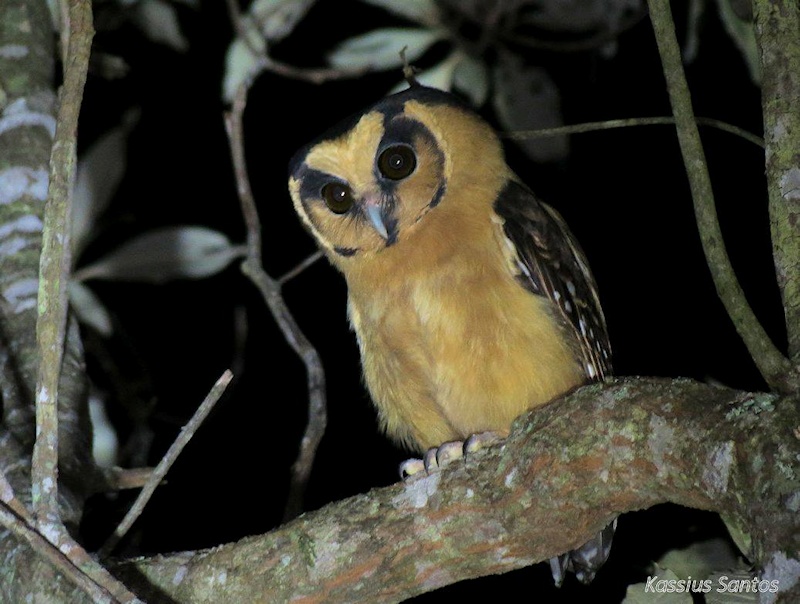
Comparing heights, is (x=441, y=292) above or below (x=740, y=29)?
below

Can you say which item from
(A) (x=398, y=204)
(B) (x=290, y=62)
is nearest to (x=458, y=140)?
(A) (x=398, y=204)

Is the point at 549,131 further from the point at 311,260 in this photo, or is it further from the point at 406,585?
the point at 406,585

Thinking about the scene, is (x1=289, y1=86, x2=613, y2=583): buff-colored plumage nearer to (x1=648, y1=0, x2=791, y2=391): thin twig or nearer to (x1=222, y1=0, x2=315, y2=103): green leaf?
(x1=222, y1=0, x2=315, y2=103): green leaf

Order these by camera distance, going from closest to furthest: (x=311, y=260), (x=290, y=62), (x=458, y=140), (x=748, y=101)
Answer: (x=458, y=140), (x=311, y=260), (x=748, y=101), (x=290, y=62)

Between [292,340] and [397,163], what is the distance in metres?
0.71

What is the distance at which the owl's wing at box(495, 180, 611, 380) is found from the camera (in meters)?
2.78

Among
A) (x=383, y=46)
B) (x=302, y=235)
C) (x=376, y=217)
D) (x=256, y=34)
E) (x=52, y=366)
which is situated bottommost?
(x=302, y=235)

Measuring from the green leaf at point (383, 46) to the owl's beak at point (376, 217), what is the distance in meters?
0.86

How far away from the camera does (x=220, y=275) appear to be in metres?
5.34

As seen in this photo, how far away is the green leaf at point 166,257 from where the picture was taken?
11.9ft

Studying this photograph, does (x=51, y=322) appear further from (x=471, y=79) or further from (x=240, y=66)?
(x=471, y=79)

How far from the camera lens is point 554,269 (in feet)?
9.39

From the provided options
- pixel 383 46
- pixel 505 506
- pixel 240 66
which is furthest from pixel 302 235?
pixel 505 506

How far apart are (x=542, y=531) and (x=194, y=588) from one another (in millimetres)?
751
